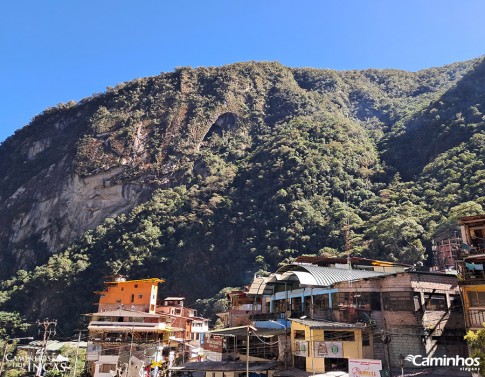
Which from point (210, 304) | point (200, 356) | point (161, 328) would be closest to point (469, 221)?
point (161, 328)

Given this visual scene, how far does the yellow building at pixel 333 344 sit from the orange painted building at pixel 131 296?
29.9m

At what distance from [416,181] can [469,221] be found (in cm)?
6696

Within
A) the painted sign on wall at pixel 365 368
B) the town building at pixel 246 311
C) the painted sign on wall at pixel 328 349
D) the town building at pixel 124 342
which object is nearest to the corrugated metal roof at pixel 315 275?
the town building at pixel 246 311

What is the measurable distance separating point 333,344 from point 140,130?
360 feet

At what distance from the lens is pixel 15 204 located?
427 ft

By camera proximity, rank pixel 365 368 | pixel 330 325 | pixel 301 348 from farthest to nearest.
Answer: pixel 301 348, pixel 330 325, pixel 365 368

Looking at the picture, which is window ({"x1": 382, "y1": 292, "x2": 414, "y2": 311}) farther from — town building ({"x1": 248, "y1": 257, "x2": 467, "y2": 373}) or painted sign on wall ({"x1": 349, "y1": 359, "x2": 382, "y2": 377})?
painted sign on wall ({"x1": 349, "y1": 359, "x2": 382, "y2": 377})

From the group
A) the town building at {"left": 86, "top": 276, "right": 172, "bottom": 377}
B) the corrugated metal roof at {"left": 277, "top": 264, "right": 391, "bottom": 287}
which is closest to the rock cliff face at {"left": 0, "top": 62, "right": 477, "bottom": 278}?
the town building at {"left": 86, "top": 276, "right": 172, "bottom": 377}

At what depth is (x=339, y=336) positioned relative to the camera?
28.5 m

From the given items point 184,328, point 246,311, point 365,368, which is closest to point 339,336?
point 365,368

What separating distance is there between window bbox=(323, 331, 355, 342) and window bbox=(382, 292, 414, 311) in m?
2.92

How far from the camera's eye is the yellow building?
27.9 metres

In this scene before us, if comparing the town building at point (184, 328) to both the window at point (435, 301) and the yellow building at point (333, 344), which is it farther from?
the window at point (435, 301)

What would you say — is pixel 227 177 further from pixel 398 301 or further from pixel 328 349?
pixel 328 349
